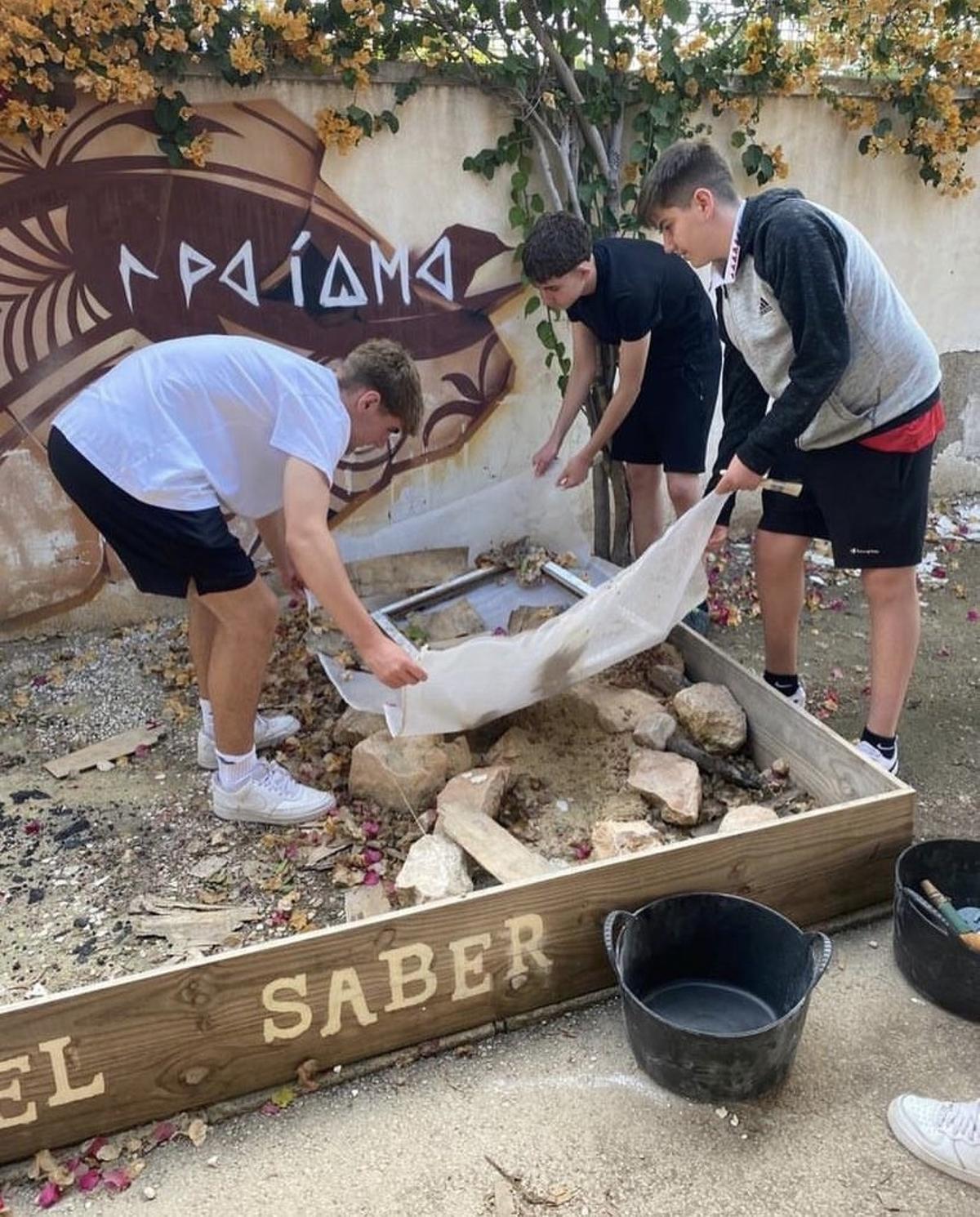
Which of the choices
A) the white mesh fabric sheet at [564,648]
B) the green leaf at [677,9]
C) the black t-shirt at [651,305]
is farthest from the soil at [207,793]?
the green leaf at [677,9]

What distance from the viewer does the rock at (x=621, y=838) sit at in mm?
2441

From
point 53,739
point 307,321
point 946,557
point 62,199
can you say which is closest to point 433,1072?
point 53,739

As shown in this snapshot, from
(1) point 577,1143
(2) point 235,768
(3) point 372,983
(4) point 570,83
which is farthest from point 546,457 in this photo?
(1) point 577,1143

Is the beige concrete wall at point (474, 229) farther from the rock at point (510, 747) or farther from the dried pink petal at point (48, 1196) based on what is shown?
the dried pink petal at point (48, 1196)

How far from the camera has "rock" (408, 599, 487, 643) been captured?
3.57 m

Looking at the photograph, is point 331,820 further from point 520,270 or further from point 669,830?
point 520,270

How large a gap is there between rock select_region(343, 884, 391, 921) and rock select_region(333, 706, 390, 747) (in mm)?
662

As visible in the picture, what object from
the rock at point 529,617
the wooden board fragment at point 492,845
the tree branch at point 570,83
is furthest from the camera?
the tree branch at point 570,83

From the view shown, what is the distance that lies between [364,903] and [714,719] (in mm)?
1201

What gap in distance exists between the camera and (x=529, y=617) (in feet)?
11.6

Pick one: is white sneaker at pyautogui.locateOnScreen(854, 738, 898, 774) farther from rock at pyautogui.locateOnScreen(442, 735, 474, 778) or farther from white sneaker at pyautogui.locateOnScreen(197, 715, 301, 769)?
white sneaker at pyautogui.locateOnScreen(197, 715, 301, 769)

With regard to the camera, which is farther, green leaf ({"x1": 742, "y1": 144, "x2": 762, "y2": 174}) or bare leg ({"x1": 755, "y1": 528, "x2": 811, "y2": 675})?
green leaf ({"x1": 742, "y1": 144, "x2": 762, "y2": 174})

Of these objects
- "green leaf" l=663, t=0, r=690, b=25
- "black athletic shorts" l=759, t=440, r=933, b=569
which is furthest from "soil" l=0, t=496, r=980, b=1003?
"green leaf" l=663, t=0, r=690, b=25

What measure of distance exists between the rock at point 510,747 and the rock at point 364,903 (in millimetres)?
588
